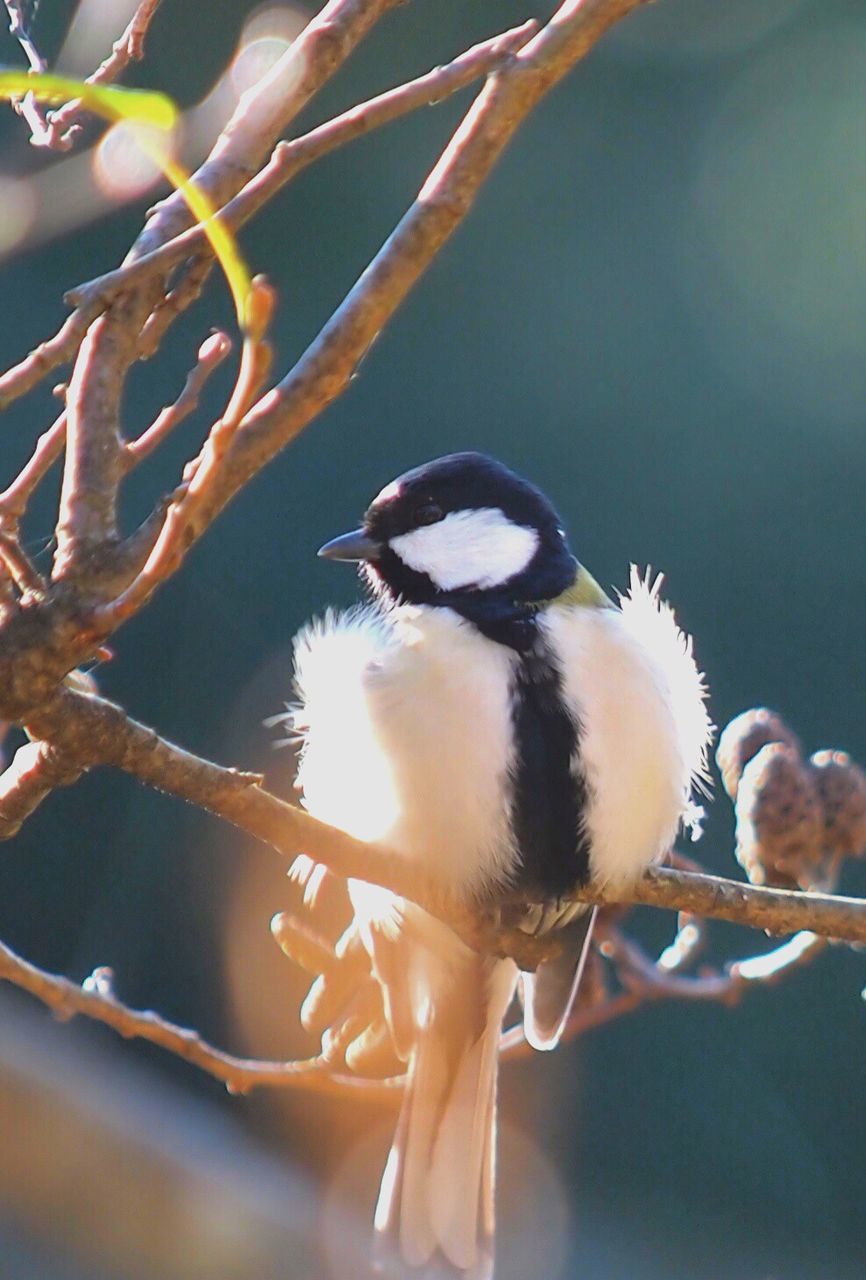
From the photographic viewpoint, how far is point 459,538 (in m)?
1.95

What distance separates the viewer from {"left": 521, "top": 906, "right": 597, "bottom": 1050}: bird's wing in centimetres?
200

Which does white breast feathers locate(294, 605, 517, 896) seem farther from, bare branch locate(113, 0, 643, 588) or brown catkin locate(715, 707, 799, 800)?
bare branch locate(113, 0, 643, 588)

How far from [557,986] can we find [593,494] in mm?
1556

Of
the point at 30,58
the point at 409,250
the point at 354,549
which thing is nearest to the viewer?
the point at 409,250

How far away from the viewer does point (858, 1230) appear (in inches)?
131

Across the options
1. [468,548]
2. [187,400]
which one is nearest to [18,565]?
[187,400]

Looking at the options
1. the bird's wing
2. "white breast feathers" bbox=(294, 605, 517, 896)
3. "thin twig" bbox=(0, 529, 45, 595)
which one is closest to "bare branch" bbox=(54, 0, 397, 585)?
"thin twig" bbox=(0, 529, 45, 595)

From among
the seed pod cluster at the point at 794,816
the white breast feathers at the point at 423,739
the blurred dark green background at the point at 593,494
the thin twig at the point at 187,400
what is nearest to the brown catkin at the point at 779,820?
the seed pod cluster at the point at 794,816

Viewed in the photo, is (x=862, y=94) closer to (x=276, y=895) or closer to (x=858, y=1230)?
(x=276, y=895)

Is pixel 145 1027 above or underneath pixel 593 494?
above

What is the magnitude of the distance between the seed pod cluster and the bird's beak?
54cm

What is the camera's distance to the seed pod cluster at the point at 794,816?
174 cm

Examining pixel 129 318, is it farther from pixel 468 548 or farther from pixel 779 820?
pixel 779 820

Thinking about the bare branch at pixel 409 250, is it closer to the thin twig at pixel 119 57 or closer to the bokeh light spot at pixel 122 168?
the bokeh light spot at pixel 122 168
